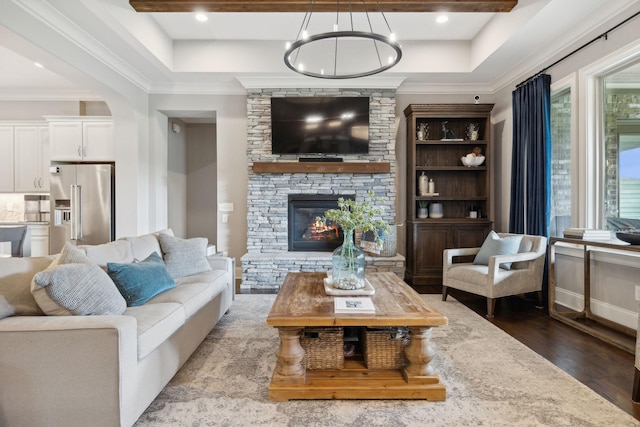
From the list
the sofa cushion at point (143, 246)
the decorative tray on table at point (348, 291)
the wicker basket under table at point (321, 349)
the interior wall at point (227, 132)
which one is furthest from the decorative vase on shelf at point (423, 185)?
the sofa cushion at point (143, 246)

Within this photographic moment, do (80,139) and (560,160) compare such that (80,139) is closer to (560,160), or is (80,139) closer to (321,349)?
(321,349)

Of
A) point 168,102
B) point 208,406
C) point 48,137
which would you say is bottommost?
point 208,406

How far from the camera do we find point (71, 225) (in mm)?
5023

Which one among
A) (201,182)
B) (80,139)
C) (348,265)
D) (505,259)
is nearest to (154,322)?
(348,265)

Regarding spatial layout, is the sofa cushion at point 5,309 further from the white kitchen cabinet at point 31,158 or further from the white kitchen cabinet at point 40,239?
the white kitchen cabinet at point 31,158

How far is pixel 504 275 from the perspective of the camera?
350 centimetres

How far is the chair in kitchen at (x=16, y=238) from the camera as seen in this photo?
3.58m

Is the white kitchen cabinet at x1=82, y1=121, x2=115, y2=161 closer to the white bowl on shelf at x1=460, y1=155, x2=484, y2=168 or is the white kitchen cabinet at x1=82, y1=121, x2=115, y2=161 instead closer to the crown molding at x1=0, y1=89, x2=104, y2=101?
the crown molding at x1=0, y1=89, x2=104, y2=101

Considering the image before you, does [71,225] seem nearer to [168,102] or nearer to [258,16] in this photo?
[168,102]

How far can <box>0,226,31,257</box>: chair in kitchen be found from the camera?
3584 mm

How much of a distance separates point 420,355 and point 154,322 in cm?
152

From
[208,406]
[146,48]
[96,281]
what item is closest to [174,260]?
[96,281]

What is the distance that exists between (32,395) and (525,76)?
5.56 m

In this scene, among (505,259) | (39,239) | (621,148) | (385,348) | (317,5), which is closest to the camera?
A: (385,348)
